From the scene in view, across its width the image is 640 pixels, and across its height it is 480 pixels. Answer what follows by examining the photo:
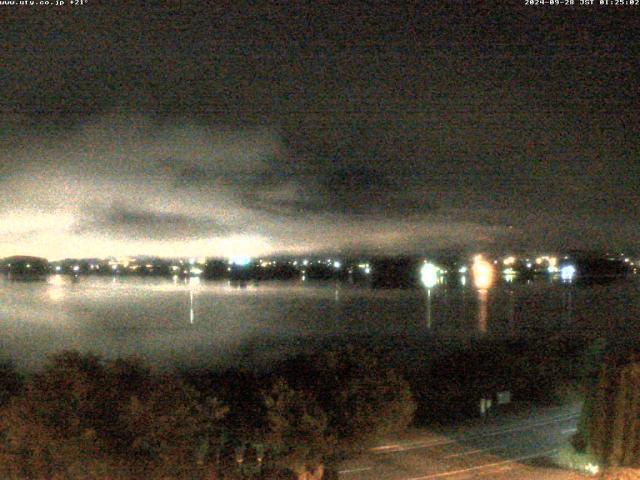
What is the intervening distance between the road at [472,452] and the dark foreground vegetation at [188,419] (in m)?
1.93

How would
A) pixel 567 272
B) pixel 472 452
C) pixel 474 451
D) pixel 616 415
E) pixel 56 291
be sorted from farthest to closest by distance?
pixel 56 291 < pixel 567 272 < pixel 474 451 < pixel 472 452 < pixel 616 415

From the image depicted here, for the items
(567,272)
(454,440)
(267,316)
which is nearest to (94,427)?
(454,440)

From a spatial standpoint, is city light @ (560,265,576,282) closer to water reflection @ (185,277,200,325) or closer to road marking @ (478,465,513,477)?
water reflection @ (185,277,200,325)

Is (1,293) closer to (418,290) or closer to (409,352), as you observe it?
(418,290)

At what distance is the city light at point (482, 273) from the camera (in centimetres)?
7450

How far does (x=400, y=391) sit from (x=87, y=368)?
204 inches

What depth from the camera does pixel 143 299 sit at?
8188 centimetres

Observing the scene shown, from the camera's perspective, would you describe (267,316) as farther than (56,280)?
No

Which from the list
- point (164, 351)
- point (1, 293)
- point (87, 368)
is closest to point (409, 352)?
point (164, 351)

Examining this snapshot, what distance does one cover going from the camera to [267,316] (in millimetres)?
66750

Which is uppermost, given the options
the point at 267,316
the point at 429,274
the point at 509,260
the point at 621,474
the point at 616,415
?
the point at 509,260

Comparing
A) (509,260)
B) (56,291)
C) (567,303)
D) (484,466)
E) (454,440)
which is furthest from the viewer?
(56,291)

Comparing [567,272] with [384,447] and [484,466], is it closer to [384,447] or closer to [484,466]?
[384,447]

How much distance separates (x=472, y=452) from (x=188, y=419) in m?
8.24
